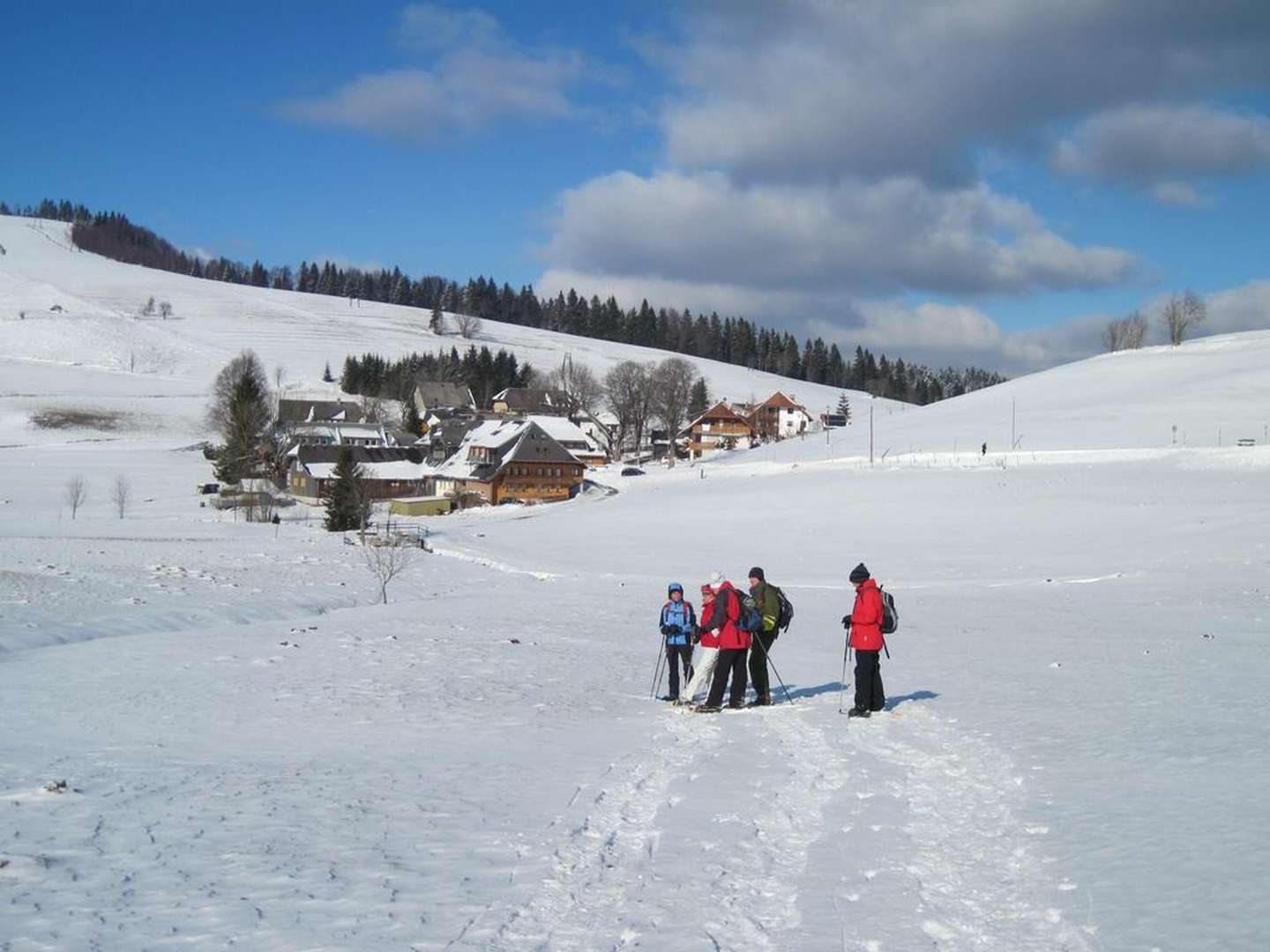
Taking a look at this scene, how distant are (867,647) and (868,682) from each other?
0.50 meters

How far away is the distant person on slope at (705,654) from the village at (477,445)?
51.1m

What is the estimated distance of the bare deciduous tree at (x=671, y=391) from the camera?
379ft

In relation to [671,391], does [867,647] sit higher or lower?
lower

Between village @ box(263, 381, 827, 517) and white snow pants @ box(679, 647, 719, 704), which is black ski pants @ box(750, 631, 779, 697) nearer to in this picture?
white snow pants @ box(679, 647, 719, 704)

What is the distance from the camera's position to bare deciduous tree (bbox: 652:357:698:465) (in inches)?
4545

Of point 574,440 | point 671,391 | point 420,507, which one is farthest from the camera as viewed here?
point 671,391

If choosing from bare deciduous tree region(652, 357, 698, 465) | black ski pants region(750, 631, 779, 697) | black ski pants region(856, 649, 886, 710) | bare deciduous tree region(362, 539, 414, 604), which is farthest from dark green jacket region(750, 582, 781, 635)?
bare deciduous tree region(652, 357, 698, 465)

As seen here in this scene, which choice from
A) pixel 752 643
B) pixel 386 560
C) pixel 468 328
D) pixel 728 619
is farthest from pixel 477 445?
pixel 468 328

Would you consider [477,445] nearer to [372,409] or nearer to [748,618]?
[372,409]

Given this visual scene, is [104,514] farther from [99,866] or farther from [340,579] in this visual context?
[99,866]

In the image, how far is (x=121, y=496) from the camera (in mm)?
62719

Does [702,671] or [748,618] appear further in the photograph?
[702,671]

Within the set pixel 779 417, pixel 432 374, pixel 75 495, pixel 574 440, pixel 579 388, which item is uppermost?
pixel 432 374

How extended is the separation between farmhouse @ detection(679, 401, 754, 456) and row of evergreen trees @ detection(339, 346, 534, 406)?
39105mm
